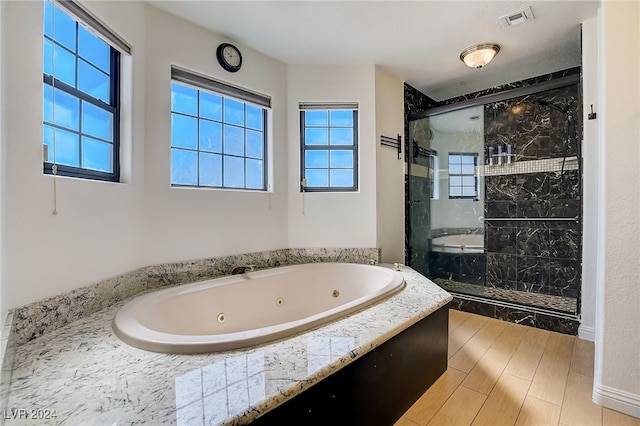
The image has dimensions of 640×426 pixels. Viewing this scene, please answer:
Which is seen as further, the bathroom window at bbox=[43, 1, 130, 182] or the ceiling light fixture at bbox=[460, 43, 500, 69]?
the ceiling light fixture at bbox=[460, 43, 500, 69]

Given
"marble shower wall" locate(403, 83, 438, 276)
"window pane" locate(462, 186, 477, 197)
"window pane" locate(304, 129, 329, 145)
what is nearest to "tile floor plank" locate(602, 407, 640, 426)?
"marble shower wall" locate(403, 83, 438, 276)

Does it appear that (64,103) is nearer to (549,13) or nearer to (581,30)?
(549,13)

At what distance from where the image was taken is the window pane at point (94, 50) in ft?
4.75

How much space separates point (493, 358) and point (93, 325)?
2.35 metres

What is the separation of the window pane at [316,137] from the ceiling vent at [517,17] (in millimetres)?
1599

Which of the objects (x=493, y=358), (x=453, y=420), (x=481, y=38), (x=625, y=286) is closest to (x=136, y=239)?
(x=453, y=420)

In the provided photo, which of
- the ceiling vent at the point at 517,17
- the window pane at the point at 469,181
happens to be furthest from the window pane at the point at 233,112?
the window pane at the point at 469,181

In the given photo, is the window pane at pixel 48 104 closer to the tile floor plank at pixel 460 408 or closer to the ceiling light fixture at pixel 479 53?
the tile floor plank at pixel 460 408

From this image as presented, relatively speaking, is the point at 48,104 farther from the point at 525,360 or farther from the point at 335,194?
the point at 525,360

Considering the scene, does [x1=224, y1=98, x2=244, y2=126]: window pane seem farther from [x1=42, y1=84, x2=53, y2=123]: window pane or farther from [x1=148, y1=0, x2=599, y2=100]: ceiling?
[x1=42, y1=84, x2=53, y2=123]: window pane

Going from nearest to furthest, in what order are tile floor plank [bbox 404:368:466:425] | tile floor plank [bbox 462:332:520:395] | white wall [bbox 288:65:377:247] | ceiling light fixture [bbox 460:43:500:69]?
tile floor plank [bbox 404:368:466:425], tile floor plank [bbox 462:332:520:395], ceiling light fixture [bbox 460:43:500:69], white wall [bbox 288:65:377:247]

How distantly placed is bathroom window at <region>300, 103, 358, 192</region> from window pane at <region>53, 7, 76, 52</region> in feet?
5.55

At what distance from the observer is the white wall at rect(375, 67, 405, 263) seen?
2.71 metres

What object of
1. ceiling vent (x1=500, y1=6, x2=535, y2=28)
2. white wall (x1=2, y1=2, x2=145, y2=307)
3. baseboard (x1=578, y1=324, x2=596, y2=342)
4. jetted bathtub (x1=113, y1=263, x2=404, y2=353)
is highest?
ceiling vent (x1=500, y1=6, x2=535, y2=28)
